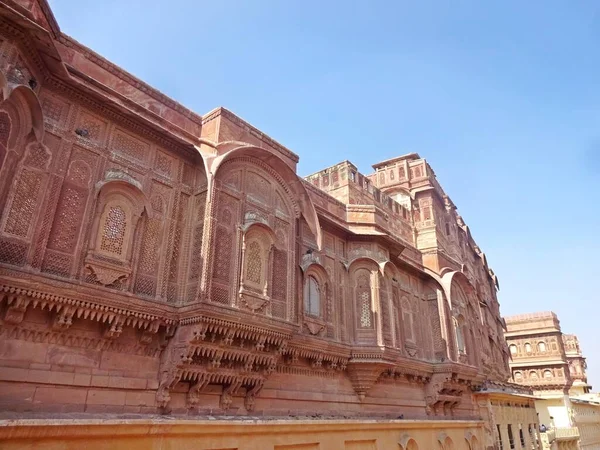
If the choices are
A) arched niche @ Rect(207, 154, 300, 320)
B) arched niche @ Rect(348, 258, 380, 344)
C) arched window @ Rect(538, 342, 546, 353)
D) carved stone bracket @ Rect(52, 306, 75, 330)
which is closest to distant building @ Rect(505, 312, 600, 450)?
arched window @ Rect(538, 342, 546, 353)

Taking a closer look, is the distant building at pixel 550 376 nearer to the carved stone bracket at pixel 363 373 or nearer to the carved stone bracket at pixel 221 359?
the carved stone bracket at pixel 363 373

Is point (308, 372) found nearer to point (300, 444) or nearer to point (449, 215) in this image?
point (300, 444)

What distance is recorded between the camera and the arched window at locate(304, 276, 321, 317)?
10688 mm

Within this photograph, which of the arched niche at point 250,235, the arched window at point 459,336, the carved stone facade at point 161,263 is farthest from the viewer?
the arched window at point 459,336

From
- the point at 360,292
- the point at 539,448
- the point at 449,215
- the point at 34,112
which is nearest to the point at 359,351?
the point at 360,292

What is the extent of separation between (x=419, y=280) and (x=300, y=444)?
11.1 metres

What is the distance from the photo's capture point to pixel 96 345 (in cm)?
663

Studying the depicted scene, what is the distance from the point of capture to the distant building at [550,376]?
32.8 meters

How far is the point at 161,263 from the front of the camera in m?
7.78

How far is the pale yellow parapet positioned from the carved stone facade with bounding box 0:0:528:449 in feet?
8.31

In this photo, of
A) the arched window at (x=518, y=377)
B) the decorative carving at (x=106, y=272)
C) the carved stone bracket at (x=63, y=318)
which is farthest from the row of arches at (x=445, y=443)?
the arched window at (x=518, y=377)

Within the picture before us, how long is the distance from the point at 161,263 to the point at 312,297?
14.2ft

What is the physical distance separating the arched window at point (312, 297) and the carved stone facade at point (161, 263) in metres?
0.05

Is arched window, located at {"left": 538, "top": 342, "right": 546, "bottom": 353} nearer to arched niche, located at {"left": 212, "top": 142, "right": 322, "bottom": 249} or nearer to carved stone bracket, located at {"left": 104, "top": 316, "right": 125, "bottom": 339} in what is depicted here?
arched niche, located at {"left": 212, "top": 142, "right": 322, "bottom": 249}
